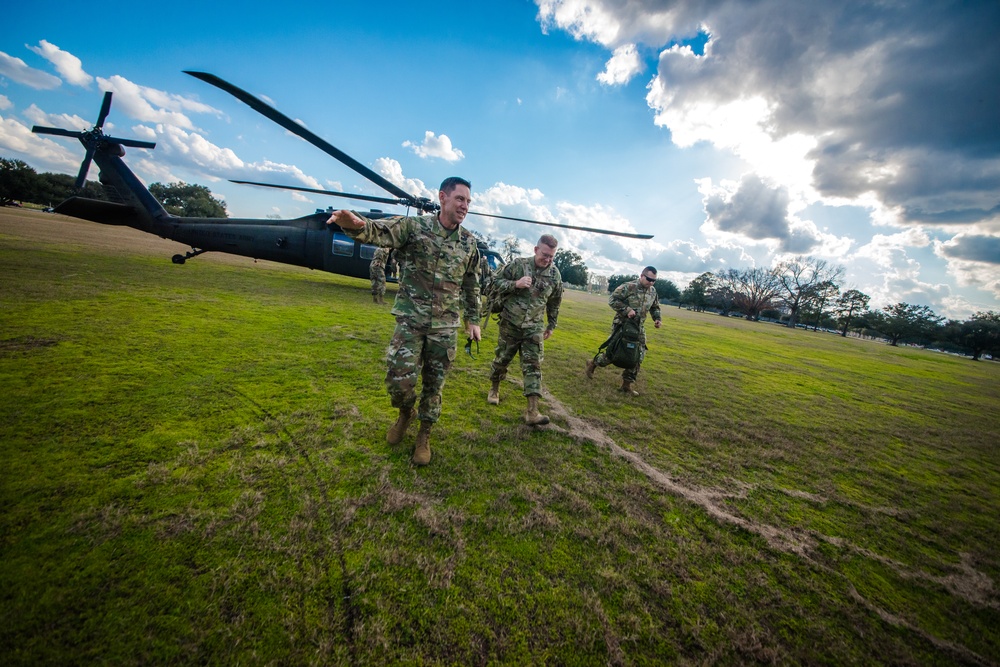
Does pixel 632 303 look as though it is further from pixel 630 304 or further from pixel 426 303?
pixel 426 303

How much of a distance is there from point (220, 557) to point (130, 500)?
0.88 m

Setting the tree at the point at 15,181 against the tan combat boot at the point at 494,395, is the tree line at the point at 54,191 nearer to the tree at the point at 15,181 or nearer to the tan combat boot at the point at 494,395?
the tree at the point at 15,181

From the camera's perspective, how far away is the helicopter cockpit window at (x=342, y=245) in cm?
1148

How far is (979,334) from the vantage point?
43344 millimetres

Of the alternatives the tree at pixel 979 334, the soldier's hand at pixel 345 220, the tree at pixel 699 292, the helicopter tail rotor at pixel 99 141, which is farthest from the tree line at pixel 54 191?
the tree at pixel 979 334

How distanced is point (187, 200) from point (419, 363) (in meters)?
90.7

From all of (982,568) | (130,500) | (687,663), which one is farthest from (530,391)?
(982,568)

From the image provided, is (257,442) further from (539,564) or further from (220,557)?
(539,564)

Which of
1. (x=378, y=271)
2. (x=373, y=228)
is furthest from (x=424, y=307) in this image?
(x=378, y=271)

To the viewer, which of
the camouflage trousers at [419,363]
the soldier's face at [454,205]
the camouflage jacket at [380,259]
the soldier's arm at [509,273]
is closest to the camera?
the camouflage trousers at [419,363]

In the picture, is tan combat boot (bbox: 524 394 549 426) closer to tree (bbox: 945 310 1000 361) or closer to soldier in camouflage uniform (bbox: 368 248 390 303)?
soldier in camouflage uniform (bbox: 368 248 390 303)

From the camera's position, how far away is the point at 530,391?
4.31 meters

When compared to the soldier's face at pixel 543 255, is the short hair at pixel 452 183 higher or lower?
higher

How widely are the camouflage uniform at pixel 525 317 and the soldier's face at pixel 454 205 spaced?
49.8 inches
